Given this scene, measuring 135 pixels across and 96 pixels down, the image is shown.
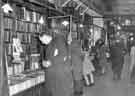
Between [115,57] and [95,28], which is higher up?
[95,28]

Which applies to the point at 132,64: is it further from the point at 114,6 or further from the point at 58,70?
the point at 114,6

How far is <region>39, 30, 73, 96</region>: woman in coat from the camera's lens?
4.11 metres

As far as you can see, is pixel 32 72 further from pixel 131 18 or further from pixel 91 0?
pixel 131 18

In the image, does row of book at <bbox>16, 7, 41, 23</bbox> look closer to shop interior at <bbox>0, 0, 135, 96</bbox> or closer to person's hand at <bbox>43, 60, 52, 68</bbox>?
shop interior at <bbox>0, 0, 135, 96</bbox>

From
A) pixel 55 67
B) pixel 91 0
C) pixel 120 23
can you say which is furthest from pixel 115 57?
pixel 120 23

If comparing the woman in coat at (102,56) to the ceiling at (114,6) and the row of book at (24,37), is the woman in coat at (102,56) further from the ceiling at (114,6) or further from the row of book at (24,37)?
the row of book at (24,37)

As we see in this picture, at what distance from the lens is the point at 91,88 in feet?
21.4

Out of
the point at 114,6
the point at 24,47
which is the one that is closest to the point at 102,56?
the point at 24,47

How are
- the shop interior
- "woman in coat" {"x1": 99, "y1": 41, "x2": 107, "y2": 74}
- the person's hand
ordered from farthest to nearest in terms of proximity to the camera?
1. "woman in coat" {"x1": 99, "y1": 41, "x2": 107, "y2": 74}
2. the person's hand
3. the shop interior

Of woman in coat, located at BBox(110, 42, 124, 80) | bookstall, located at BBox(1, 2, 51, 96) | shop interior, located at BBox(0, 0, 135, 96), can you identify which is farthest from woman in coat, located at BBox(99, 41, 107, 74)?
bookstall, located at BBox(1, 2, 51, 96)

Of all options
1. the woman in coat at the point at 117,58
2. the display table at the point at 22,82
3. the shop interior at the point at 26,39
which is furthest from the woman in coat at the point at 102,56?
the display table at the point at 22,82

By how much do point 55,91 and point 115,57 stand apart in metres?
4.01

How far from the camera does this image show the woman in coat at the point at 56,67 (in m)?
4.11

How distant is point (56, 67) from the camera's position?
165 inches
